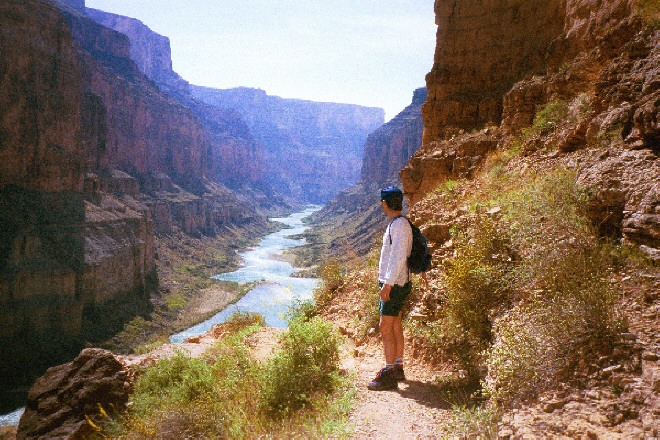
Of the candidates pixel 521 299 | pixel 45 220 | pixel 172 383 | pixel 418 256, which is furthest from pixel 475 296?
pixel 45 220

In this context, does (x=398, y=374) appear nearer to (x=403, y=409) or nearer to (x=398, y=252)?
A: (x=403, y=409)

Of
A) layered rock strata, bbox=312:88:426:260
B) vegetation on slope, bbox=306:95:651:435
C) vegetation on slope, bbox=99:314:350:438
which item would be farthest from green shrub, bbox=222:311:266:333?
layered rock strata, bbox=312:88:426:260

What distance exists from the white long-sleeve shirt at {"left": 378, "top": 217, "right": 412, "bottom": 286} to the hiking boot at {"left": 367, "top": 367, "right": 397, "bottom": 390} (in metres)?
1.01

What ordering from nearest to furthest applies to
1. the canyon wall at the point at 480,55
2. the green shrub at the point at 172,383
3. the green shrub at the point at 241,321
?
the green shrub at the point at 172,383 → the green shrub at the point at 241,321 → the canyon wall at the point at 480,55

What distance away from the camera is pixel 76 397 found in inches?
255

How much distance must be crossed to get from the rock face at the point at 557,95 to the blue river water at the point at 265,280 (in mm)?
17823

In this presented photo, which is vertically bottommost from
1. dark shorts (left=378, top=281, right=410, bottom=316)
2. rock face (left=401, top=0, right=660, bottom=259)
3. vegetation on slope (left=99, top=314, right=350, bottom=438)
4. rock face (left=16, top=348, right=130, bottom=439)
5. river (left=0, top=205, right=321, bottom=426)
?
river (left=0, top=205, right=321, bottom=426)

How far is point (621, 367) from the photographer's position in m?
2.61

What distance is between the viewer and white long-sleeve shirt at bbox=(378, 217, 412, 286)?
4316 mm

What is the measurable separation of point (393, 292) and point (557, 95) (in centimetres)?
801

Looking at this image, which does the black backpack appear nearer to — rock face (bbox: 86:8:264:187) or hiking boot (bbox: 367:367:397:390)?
hiking boot (bbox: 367:367:397:390)

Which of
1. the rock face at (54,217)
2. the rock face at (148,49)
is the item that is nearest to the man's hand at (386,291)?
the rock face at (54,217)

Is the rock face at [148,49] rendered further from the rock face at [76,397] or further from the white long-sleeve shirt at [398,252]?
the white long-sleeve shirt at [398,252]

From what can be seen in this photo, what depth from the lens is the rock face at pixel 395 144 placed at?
346 feet
